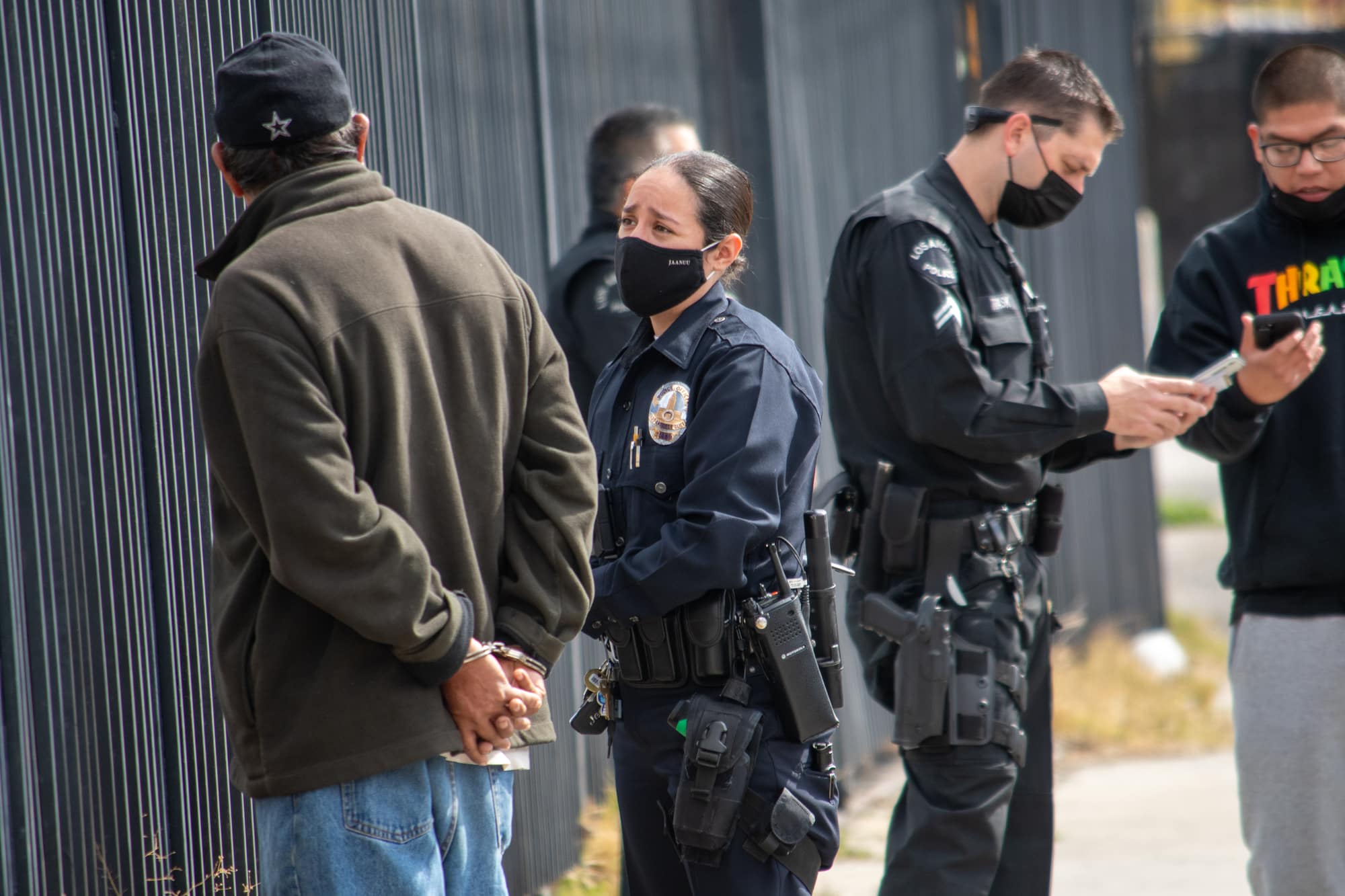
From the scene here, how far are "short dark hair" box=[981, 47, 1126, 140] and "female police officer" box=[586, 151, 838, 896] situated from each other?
926 millimetres

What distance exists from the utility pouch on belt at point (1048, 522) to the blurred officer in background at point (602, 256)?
116cm

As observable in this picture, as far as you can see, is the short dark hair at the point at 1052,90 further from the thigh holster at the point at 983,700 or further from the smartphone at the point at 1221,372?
the thigh holster at the point at 983,700

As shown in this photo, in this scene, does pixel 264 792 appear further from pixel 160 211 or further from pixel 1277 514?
pixel 1277 514

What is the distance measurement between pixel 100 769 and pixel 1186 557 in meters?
11.1

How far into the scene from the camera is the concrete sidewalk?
16.3 ft

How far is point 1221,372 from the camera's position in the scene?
3279 millimetres

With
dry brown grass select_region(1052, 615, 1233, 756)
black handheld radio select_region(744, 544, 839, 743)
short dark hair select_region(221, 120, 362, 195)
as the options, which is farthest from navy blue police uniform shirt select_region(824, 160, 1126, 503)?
dry brown grass select_region(1052, 615, 1233, 756)

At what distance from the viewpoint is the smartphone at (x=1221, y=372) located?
3.27 metres

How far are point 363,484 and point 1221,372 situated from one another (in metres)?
2.08

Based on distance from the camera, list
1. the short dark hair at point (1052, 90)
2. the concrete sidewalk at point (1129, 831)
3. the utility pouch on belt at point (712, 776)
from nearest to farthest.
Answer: the utility pouch on belt at point (712, 776), the short dark hair at point (1052, 90), the concrete sidewalk at point (1129, 831)

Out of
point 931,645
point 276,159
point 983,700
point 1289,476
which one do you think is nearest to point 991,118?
point 1289,476

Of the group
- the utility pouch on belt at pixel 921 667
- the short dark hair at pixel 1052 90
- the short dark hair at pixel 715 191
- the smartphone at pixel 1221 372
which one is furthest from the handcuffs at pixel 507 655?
the short dark hair at pixel 1052 90

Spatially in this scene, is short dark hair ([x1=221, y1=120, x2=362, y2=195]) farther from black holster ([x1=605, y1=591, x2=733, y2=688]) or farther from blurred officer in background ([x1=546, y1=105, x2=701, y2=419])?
blurred officer in background ([x1=546, y1=105, x2=701, y2=419])

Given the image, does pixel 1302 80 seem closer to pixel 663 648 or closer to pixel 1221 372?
pixel 1221 372
